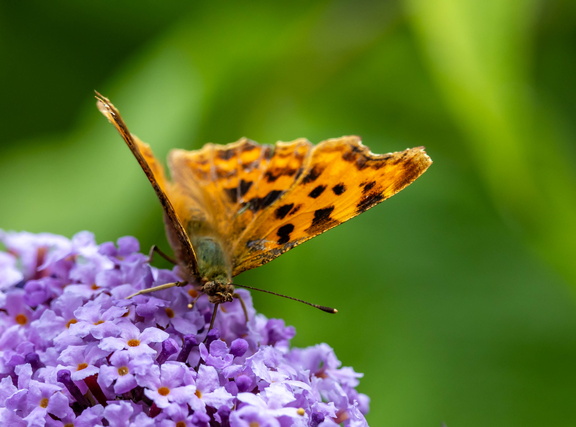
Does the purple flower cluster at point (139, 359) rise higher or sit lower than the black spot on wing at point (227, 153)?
lower

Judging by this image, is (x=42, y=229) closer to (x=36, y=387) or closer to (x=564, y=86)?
(x=36, y=387)

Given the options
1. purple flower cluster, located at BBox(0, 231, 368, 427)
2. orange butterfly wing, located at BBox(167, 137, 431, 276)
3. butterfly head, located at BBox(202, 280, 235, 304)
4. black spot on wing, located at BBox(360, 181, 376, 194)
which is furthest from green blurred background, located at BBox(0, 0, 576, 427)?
butterfly head, located at BBox(202, 280, 235, 304)

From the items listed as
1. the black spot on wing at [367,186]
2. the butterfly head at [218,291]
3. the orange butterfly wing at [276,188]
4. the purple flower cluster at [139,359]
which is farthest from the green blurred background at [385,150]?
the butterfly head at [218,291]

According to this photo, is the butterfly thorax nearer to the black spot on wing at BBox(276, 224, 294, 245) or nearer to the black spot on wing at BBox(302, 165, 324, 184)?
the black spot on wing at BBox(276, 224, 294, 245)

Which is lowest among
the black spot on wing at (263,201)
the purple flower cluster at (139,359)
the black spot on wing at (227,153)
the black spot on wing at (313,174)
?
the purple flower cluster at (139,359)

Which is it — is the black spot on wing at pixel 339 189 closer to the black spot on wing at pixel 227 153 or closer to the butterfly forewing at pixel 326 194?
the butterfly forewing at pixel 326 194

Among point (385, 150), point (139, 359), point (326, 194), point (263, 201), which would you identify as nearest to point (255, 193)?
point (263, 201)

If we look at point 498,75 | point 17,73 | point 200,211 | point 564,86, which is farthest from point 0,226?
point 564,86
